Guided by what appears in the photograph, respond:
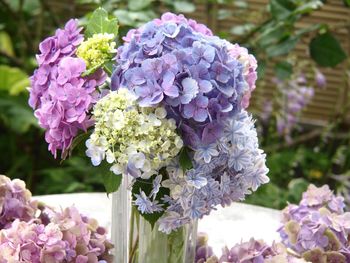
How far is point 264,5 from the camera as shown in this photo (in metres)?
3.03

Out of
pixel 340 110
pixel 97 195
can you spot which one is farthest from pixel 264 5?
pixel 97 195

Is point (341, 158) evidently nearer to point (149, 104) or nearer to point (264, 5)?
point (264, 5)

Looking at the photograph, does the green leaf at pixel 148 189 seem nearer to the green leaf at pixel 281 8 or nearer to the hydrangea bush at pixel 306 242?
the hydrangea bush at pixel 306 242

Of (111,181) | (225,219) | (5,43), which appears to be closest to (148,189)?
(111,181)

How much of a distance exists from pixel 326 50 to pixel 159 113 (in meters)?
1.21

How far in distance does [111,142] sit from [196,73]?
0.13 m

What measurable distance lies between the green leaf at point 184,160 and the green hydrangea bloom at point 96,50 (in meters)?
0.16

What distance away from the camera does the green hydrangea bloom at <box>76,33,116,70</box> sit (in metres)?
0.92

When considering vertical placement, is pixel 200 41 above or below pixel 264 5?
above

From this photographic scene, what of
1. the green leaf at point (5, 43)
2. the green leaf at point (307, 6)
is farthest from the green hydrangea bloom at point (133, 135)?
the green leaf at point (5, 43)

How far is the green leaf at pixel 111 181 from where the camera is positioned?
3.02ft

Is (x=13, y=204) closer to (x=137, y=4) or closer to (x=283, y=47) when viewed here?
(x=137, y=4)

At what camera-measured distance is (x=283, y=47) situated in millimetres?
1937

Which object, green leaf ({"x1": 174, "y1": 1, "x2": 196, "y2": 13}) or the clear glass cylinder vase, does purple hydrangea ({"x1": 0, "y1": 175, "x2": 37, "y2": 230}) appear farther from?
green leaf ({"x1": 174, "y1": 1, "x2": 196, "y2": 13})
